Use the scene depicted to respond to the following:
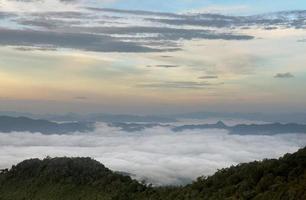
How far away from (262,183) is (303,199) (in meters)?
20.0

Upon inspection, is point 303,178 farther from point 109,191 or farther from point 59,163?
point 59,163

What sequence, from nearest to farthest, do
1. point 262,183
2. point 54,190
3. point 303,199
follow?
point 303,199
point 262,183
point 54,190

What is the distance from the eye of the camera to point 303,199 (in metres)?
68.1

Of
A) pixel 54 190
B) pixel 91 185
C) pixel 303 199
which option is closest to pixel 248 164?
pixel 303 199

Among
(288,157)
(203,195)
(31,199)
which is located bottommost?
(31,199)

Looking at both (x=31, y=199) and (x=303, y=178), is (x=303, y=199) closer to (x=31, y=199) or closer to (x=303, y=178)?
(x=303, y=178)

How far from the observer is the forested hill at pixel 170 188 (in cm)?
8479

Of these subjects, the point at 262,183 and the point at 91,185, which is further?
the point at 91,185

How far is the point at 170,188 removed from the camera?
12644 centimetres

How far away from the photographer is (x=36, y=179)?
197 metres

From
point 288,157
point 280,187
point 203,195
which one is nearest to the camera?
point 280,187

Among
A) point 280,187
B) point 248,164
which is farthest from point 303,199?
point 248,164

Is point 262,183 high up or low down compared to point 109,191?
up

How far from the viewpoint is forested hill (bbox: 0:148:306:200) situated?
84788 mm
